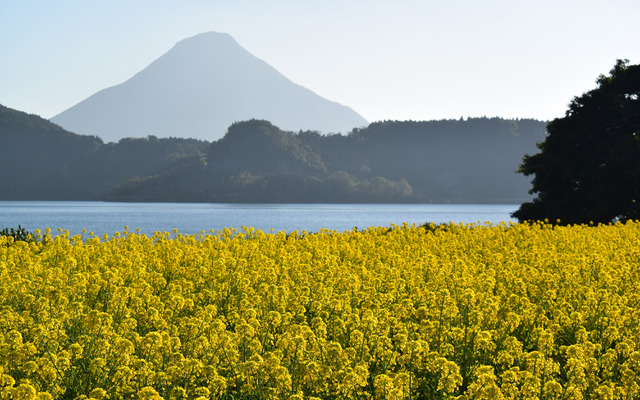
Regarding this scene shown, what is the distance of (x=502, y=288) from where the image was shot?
9789 mm

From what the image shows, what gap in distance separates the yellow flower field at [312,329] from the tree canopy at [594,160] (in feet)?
78.0

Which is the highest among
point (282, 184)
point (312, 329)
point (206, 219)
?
point (282, 184)

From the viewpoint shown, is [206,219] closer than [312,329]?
No

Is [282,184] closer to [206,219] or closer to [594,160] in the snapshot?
[206,219]

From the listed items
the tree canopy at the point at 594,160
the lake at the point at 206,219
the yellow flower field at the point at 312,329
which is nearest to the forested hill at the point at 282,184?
the lake at the point at 206,219

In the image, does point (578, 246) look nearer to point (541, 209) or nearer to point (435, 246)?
point (435, 246)

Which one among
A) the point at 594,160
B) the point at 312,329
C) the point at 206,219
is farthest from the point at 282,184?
the point at 312,329

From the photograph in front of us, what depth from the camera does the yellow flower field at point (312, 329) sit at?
18.1ft

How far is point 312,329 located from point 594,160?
33301mm

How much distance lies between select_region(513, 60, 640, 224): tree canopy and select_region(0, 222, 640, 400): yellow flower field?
936 inches

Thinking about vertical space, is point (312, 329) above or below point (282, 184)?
below

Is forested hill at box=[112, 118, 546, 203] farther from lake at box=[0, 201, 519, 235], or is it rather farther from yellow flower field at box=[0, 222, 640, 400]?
yellow flower field at box=[0, 222, 640, 400]

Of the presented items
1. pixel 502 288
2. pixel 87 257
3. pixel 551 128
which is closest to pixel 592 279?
pixel 502 288

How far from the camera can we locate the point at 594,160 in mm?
37312
